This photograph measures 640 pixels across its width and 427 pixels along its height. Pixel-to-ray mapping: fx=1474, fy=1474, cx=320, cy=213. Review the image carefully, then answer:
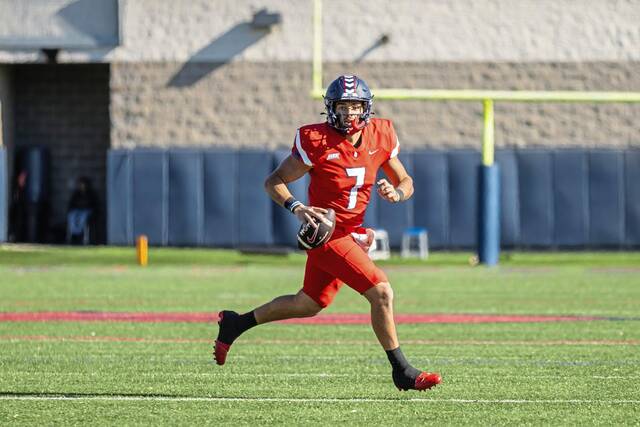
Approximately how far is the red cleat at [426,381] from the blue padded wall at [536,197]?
725 inches

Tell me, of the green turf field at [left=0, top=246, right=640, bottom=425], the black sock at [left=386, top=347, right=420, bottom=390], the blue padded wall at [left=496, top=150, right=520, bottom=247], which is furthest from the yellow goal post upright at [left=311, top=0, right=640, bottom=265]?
the black sock at [left=386, top=347, right=420, bottom=390]

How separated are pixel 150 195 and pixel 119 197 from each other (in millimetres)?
600

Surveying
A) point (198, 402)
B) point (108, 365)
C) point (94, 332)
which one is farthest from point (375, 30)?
→ point (198, 402)

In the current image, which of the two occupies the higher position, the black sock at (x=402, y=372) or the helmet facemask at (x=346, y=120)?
the helmet facemask at (x=346, y=120)

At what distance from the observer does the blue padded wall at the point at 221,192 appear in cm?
2662

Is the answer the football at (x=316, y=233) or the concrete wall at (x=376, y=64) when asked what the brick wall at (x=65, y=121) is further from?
the football at (x=316, y=233)

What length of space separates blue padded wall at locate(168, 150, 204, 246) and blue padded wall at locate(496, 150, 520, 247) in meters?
5.41

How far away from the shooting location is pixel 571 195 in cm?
2631

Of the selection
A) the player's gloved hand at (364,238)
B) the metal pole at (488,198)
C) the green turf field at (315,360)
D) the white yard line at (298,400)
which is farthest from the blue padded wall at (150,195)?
the white yard line at (298,400)

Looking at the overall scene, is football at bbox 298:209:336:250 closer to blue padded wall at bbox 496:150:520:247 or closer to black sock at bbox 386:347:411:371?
black sock at bbox 386:347:411:371

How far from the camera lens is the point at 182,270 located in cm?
2170

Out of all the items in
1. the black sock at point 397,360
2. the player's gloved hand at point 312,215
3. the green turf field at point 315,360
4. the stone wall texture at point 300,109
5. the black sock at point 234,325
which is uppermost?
the stone wall texture at point 300,109

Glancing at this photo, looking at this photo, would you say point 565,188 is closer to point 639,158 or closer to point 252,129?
point 639,158

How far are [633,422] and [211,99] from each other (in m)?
20.8
